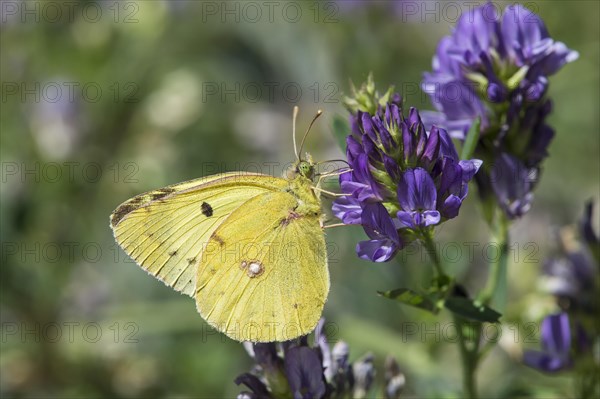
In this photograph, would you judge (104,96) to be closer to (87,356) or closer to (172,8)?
(172,8)

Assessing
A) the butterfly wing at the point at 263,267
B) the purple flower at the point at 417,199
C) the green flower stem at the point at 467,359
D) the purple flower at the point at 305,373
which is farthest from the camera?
the butterfly wing at the point at 263,267

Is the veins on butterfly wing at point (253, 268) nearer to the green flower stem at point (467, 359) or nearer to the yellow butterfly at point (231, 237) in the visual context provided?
the yellow butterfly at point (231, 237)

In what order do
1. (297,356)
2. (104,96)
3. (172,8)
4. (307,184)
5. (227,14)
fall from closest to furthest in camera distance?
(297,356), (307,184), (104,96), (172,8), (227,14)

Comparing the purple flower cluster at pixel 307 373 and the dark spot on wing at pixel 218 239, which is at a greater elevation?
the dark spot on wing at pixel 218 239

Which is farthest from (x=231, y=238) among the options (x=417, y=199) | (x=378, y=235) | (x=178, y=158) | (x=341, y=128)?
(x=178, y=158)

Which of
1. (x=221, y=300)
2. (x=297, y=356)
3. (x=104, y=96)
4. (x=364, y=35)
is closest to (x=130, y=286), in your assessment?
(x=104, y=96)

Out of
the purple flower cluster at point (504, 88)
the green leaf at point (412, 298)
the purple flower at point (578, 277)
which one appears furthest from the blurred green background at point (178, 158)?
the green leaf at point (412, 298)
